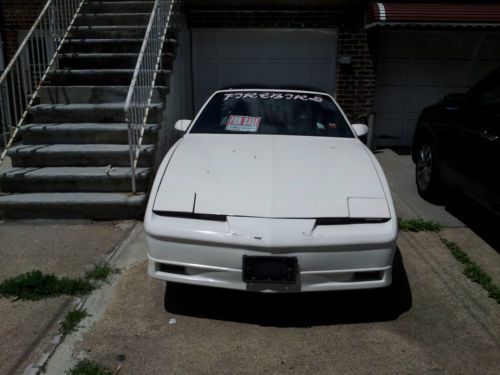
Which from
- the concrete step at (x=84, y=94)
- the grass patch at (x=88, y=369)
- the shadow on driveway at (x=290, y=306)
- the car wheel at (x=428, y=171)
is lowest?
the shadow on driveway at (x=290, y=306)

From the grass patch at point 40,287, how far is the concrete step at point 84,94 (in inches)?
137

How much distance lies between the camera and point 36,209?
524cm

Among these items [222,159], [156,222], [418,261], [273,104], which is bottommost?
[418,261]

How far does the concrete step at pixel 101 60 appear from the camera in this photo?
723 cm

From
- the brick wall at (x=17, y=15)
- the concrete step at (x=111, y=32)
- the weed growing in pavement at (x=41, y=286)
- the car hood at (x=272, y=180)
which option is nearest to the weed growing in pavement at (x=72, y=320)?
the weed growing in pavement at (x=41, y=286)

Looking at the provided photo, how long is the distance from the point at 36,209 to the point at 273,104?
274cm

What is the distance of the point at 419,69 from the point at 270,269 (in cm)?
745

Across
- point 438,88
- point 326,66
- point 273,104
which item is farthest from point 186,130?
point 438,88

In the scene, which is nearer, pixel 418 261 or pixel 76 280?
pixel 76 280

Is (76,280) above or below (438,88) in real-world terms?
below

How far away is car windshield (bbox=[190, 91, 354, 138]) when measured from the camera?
4.52m

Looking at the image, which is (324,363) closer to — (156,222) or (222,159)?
(156,222)

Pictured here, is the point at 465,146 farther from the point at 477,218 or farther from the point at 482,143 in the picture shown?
the point at 477,218

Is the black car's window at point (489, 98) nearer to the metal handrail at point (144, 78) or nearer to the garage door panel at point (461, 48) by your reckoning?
the metal handrail at point (144, 78)
